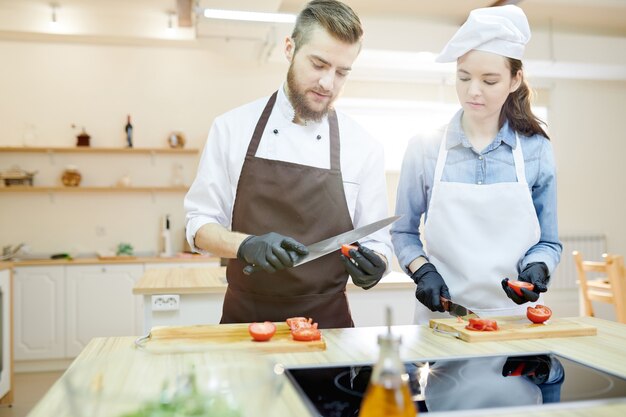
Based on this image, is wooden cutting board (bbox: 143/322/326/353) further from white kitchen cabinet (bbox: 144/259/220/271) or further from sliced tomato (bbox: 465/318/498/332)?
white kitchen cabinet (bbox: 144/259/220/271)

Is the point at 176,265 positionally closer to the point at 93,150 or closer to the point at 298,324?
the point at 93,150

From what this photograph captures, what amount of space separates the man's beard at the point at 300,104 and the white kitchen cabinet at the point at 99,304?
12.3 feet

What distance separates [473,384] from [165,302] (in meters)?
2.07

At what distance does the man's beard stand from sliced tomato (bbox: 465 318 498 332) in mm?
787

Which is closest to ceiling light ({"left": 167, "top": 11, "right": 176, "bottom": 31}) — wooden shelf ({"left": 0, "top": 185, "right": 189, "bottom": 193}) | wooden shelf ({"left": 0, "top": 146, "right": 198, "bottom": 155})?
wooden shelf ({"left": 0, "top": 146, "right": 198, "bottom": 155})

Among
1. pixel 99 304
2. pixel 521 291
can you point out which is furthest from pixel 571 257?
pixel 521 291

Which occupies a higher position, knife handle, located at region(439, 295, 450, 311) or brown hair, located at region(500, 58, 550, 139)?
brown hair, located at region(500, 58, 550, 139)

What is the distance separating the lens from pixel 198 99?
6.08 m

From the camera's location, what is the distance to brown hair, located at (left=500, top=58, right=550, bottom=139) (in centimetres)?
192

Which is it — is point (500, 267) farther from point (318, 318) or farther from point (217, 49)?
point (217, 49)

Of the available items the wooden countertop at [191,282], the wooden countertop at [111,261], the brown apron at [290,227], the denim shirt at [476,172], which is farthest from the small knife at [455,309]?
the wooden countertop at [111,261]

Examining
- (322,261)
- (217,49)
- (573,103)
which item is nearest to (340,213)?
(322,261)

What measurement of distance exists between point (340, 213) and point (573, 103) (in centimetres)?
628

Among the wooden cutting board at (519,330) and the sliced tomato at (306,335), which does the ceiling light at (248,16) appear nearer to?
the wooden cutting board at (519,330)
